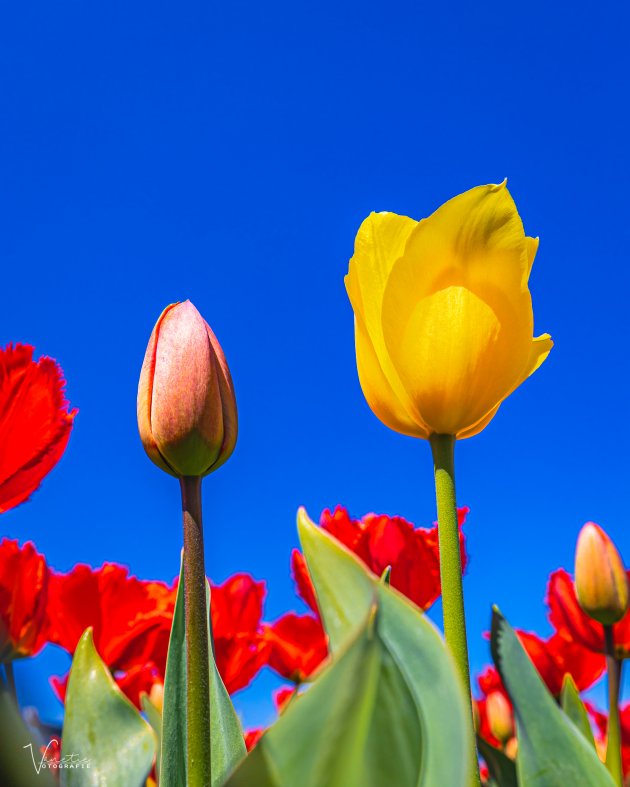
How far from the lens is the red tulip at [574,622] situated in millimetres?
1314

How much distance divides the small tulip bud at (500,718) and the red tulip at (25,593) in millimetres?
840

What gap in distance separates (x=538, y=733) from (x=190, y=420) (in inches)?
12.7

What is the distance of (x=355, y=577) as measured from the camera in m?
0.39

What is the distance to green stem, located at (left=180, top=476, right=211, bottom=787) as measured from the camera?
0.47m

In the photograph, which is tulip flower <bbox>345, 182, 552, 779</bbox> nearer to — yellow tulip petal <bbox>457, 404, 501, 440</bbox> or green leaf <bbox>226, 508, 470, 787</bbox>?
yellow tulip petal <bbox>457, 404, 501, 440</bbox>

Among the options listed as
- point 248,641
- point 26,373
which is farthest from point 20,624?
point 26,373

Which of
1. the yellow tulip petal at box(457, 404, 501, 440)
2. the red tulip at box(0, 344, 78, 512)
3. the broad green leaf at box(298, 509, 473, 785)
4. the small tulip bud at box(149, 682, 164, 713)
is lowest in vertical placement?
the broad green leaf at box(298, 509, 473, 785)

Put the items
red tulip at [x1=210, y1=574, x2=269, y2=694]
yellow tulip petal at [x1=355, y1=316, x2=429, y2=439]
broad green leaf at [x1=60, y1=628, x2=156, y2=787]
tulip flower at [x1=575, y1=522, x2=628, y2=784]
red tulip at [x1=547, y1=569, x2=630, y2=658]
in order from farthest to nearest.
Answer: red tulip at [x1=547, y1=569, x2=630, y2=658]
red tulip at [x1=210, y1=574, x2=269, y2=694]
tulip flower at [x1=575, y1=522, x2=628, y2=784]
yellow tulip petal at [x1=355, y1=316, x2=429, y2=439]
broad green leaf at [x1=60, y1=628, x2=156, y2=787]

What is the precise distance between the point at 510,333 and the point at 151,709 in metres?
0.52

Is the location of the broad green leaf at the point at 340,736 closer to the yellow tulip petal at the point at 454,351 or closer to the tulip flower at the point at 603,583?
the yellow tulip petal at the point at 454,351

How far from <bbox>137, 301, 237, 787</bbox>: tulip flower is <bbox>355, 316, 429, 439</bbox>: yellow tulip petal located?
178mm

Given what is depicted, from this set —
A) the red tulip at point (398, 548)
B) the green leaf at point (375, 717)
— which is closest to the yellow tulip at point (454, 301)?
the green leaf at point (375, 717)

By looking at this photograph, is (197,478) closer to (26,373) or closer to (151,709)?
(26,373)

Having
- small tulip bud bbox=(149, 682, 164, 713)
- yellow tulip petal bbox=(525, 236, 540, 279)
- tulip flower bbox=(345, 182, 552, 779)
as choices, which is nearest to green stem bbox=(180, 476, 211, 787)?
tulip flower bbox=(345, 182, 552, 779)
